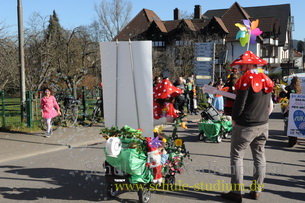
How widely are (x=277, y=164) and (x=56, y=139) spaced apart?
616cm

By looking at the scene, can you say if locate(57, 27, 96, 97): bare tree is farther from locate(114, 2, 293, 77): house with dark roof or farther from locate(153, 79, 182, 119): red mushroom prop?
locate(114, 2, 293, 77): house with dark roof

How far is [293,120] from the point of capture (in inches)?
376

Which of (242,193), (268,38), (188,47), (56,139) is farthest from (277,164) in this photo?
(268,38)

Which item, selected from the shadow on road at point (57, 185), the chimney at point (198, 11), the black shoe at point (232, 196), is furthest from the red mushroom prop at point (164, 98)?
the chimney at point (198, 11)

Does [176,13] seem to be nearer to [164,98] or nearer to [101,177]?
[164,98]

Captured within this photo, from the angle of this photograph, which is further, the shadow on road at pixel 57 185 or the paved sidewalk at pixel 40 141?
the paved sidewalk at pixel 40 141

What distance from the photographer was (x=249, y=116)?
4.92m

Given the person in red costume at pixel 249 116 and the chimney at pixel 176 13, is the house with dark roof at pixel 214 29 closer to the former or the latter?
the chimney at pixel 176 13

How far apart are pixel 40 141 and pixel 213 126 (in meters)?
4.92

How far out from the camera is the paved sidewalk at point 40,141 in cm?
859

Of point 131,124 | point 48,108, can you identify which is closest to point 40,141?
point 48,108

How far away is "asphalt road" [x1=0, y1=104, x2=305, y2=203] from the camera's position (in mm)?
5340

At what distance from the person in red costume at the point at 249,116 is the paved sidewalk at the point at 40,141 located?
5359mm

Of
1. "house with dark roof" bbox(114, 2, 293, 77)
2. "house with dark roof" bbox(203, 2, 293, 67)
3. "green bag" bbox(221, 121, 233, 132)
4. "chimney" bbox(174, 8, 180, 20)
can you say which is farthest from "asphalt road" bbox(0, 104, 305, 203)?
"chimney" bbox(174, 8, 180, 20)
